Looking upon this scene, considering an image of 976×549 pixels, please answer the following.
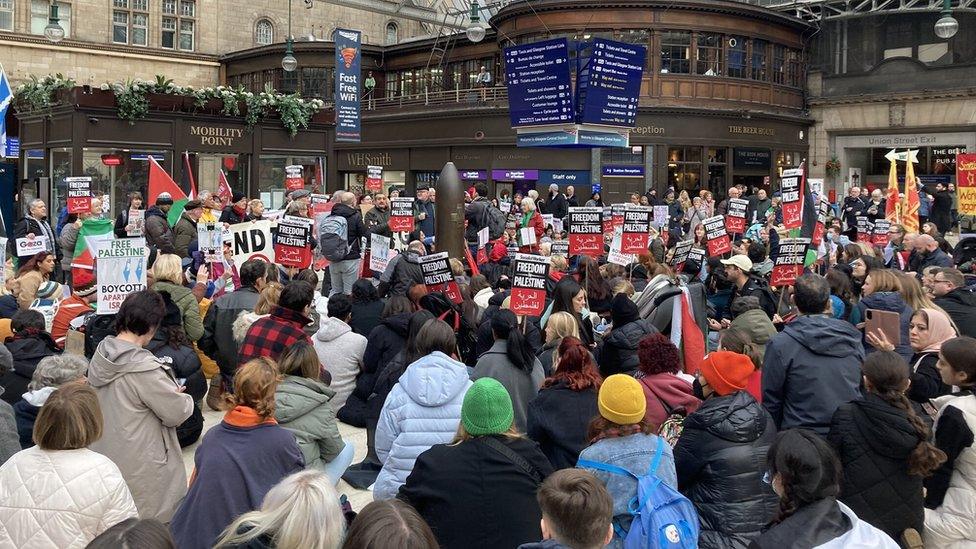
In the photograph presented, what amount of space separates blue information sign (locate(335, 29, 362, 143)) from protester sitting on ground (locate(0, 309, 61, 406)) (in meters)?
17.0

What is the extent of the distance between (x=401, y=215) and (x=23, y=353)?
311 inches

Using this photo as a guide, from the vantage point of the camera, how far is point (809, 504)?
11.0 ft

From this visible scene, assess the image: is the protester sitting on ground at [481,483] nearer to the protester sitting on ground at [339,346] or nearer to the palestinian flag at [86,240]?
the protester sitting on ground at [339,346]

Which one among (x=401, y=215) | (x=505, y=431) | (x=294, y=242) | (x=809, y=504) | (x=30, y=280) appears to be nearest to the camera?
(x=809, y=504)

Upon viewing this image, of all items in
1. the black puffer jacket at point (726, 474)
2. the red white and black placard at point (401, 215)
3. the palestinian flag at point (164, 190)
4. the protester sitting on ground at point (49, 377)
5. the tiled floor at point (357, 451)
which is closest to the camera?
the black puffer jacket at point (726, 474)

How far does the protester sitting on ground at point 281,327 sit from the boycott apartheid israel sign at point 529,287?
6.97ft

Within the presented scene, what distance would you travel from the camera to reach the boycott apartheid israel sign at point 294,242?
10586 mm

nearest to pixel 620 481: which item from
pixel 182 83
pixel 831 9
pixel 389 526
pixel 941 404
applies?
pixel 389 526

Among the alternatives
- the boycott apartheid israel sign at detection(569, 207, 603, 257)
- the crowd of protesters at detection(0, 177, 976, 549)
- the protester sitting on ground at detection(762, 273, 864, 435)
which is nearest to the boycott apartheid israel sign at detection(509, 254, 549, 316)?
the crowd of protesters at detection(0, 177, 976, 549)

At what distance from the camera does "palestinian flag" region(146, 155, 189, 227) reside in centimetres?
1440

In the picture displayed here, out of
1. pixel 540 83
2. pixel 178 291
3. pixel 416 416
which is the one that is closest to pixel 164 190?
pixel 178 291

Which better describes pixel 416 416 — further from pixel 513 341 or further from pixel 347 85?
pixel 347 85

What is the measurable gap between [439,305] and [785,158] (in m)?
26.7

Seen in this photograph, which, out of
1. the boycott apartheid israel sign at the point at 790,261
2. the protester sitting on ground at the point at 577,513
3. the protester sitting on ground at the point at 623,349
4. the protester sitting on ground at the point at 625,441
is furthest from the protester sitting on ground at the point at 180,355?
the boycott apartheid israel sign at the point at 790,261
